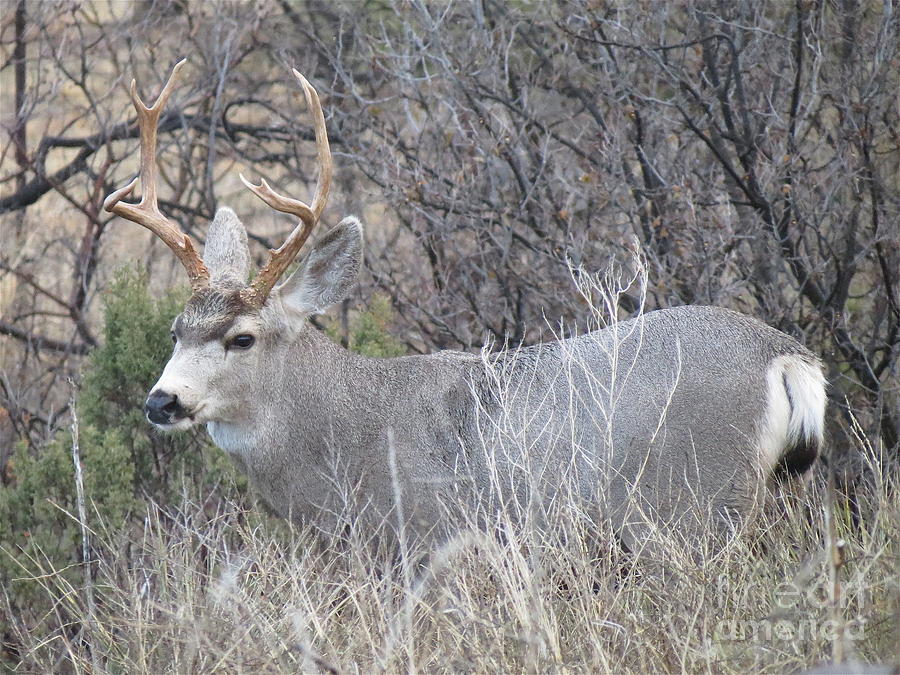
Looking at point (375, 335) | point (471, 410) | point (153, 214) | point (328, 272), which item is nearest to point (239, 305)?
point (328, 272)

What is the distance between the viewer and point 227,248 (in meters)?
5.72

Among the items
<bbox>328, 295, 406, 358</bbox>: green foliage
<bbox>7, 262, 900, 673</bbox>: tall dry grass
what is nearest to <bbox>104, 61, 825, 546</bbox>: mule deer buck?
<bbox>7, 262, 900, 673</bbox>: tall dry grass

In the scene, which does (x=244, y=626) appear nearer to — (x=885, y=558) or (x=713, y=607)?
(x=713, y=607)

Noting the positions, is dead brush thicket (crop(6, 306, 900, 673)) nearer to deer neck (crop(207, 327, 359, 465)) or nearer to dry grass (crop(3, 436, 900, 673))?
dry grass (crop(3, 436, 900, 673))

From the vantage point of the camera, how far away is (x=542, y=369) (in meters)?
5.05

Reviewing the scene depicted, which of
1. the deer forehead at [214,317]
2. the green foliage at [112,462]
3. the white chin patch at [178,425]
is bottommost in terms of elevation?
the green foliage at [112,462]

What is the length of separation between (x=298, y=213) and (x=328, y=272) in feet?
1.29

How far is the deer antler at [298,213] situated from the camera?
16.4 feet

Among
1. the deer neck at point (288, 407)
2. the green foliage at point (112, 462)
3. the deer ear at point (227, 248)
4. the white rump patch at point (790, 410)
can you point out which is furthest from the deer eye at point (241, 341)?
the white rump patch at point (790, 410)

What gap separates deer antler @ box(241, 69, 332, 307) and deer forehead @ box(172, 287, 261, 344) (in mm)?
72

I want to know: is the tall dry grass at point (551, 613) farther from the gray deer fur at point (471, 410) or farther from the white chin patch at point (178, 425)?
the white chin patch at point (178, 425)

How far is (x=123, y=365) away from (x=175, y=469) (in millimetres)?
621

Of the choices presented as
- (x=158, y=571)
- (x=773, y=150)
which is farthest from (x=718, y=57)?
(x=158, y=571)

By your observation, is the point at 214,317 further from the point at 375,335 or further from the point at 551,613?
the point at 551,613
